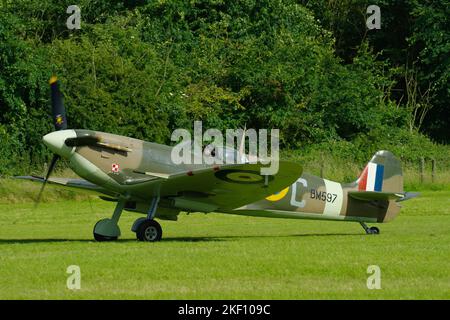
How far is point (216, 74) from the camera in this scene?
133 ft

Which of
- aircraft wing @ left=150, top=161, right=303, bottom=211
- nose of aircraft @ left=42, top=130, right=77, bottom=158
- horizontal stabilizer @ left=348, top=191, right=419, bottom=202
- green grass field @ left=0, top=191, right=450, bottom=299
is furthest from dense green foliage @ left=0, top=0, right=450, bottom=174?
nose of aircraft @ left=42, top=130, right=77, bottom=158

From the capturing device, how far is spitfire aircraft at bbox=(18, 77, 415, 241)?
16.9 metres

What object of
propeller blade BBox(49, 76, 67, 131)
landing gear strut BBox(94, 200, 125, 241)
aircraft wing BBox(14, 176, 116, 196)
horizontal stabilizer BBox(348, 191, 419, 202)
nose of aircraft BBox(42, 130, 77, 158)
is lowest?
landing gear strut BBox(94, 200, 125, 241)

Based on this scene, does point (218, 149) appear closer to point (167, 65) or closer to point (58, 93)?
point (58, 93)

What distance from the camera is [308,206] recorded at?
Result: 766 inches

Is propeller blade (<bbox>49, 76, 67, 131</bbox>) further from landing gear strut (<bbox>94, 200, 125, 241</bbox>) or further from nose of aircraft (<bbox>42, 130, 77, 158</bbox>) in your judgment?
landing gear strut (<bbox>94, 200, 125, 241</bbox>)

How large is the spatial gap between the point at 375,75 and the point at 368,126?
5941 millimetres

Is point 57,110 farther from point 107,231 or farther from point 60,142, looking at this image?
point 107,231

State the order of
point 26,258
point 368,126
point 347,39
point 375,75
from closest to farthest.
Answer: point 26,258
point 368,126
point 375,75
point 347,39

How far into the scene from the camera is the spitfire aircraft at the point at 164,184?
16.9m

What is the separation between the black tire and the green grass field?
11.8 inches

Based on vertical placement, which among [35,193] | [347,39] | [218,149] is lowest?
[35,193]
